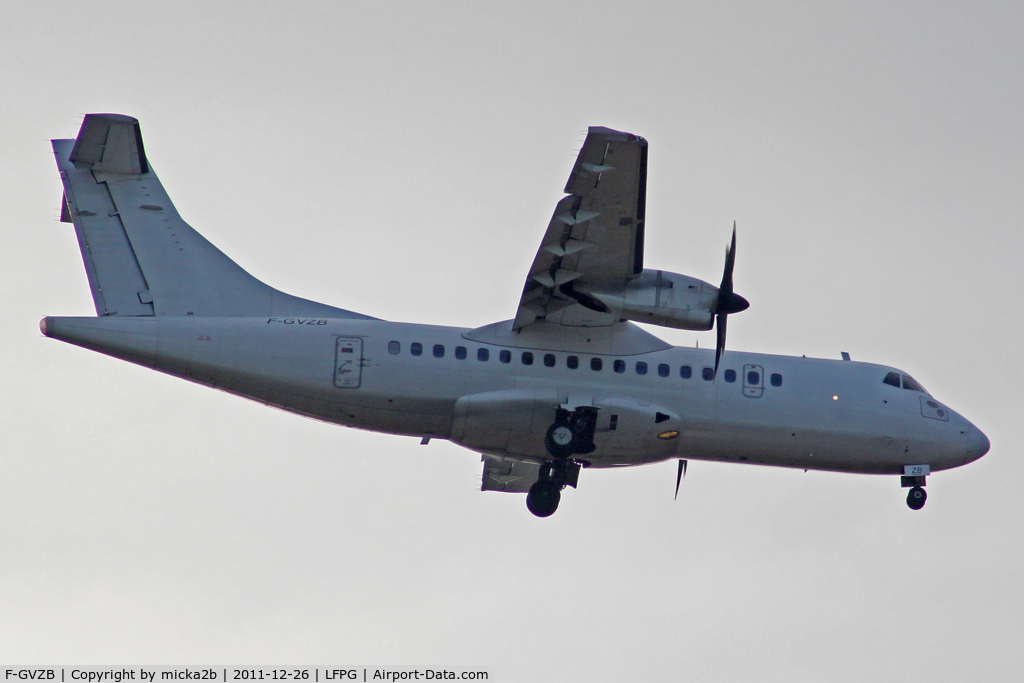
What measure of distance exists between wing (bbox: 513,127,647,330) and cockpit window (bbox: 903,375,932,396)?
677 cm

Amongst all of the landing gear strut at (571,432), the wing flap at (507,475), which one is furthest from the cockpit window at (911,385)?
the wing flap at (507,475)

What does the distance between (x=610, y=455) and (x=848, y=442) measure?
505cm

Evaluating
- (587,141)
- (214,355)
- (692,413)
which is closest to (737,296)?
(692,413)

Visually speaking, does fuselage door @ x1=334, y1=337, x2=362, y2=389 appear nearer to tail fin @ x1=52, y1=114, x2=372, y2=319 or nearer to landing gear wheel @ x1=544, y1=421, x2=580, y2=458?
tail fin @ x1=52, y1=114, x2=372, y2=319

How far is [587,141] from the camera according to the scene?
21578 millimetres

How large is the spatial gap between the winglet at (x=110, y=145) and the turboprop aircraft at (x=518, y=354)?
3 centimetres

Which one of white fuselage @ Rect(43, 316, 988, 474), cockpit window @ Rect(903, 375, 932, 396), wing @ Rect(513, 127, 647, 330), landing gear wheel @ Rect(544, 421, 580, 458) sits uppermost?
wing @ Rect(513, 127, 647, 330)

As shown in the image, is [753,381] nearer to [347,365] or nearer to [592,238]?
[592,238]

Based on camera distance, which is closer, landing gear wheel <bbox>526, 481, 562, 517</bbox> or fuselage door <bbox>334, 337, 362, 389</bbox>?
fuselage door <bbox>334, 337, 362, 389</bbox>

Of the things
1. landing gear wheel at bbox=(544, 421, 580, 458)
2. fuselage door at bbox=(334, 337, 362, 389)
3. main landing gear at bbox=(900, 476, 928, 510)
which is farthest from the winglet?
main landing gear at bbox=(900, 476, 928, 510)

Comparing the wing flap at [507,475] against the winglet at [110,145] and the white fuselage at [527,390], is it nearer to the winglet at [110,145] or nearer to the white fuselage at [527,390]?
the white fuselage at [527,390]

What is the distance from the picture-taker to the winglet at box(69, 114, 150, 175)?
79.7ft

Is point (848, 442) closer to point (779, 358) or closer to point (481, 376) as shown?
point (779, 358)

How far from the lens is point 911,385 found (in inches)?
1078
